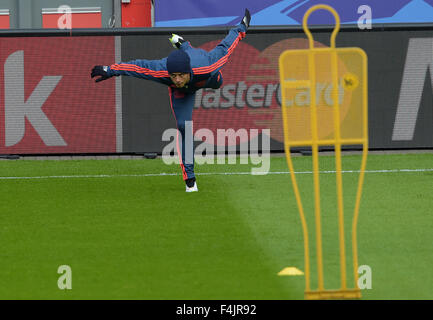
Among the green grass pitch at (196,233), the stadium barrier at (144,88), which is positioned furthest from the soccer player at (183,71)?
the stadium barrier at (144,88)

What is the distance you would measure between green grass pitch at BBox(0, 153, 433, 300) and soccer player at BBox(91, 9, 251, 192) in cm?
100

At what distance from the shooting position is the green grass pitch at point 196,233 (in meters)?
6.89

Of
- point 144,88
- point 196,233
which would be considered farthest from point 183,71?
point 144,88

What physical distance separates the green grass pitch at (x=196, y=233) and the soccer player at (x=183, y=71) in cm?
100

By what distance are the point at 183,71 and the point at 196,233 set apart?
103 inches

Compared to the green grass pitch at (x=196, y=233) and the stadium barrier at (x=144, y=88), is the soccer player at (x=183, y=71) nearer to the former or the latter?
the green grass pitch at (x=196, y=233)

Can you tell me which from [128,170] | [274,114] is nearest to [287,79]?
[128,170]

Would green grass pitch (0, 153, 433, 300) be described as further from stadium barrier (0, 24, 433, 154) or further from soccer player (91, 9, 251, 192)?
stadium barrier (0, 24, 433, 154)

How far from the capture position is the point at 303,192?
39.4ft

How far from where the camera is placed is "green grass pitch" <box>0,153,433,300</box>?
6891 millimetres

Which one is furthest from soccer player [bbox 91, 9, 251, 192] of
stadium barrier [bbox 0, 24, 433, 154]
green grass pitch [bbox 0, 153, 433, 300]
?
stadium barrier [bbox 0, 24, 433, 154]

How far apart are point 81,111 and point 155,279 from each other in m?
9.65
